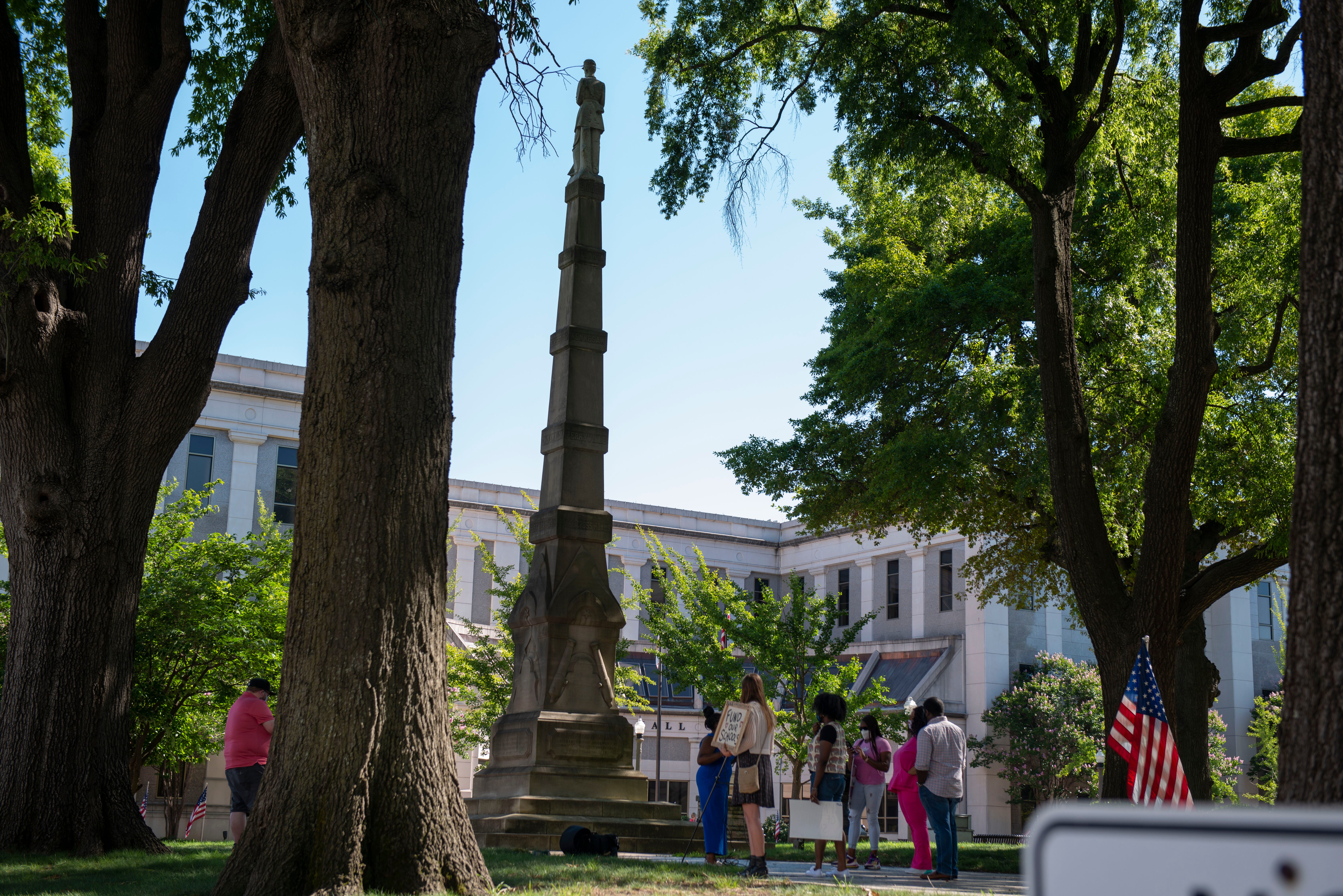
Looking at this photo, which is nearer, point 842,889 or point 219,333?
point 842,889

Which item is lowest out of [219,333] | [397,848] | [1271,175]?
[397,848]

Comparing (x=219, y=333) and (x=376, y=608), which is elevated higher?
(x=219, y=333)

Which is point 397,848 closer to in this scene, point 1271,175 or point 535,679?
point 535,679

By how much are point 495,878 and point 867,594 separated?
4014 cm

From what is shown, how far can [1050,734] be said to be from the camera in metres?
35.8

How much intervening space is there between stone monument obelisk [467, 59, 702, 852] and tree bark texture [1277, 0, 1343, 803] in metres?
9.19

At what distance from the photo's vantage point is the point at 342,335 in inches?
246

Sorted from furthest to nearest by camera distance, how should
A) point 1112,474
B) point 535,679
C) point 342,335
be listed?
point 1112,474 → point 535,679 → point 342,335

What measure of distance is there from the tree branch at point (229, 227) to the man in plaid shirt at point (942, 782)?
7.30 m

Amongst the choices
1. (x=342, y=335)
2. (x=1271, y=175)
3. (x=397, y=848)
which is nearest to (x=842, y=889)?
(x=397, y=848)

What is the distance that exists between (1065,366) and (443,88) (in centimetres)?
750

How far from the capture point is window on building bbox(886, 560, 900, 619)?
45.0m

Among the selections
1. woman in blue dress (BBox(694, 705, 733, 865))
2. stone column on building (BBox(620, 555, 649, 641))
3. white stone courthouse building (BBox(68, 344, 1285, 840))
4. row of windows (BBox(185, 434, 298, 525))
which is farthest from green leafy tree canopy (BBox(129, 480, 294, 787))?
stone column on building (BBox(620, 555, 649, 641))

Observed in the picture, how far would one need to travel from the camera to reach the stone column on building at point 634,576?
46.6 metres
